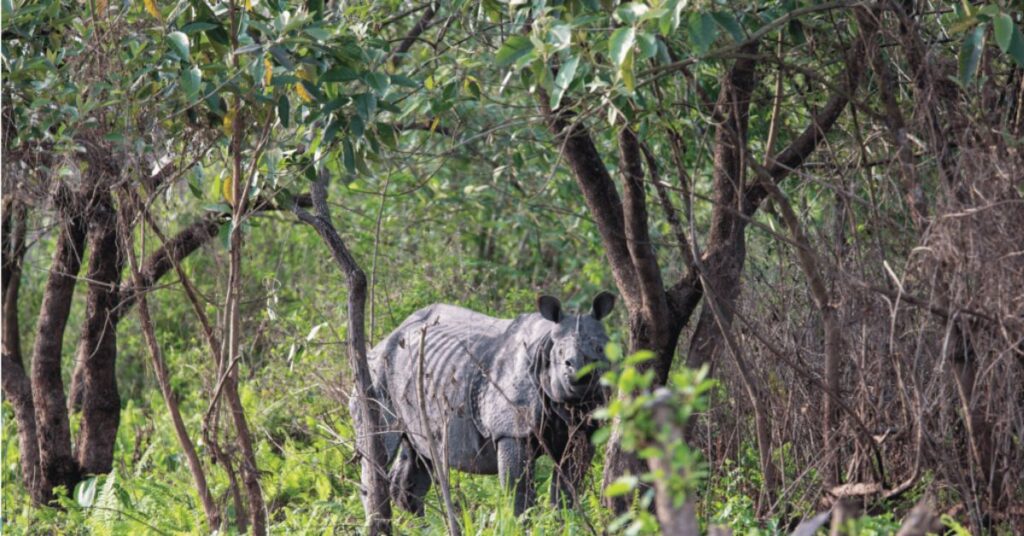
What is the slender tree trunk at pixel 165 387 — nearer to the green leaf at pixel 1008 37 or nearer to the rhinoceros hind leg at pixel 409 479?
the rhinoceros hind leg at pixel 409 479

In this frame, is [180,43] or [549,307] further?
[549,307]

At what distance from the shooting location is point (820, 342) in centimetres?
641

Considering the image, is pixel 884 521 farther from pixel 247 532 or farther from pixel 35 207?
pixel 35 207

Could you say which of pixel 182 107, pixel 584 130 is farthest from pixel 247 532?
pixel 584 130

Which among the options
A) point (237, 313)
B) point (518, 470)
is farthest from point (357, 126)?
point (518, 470)

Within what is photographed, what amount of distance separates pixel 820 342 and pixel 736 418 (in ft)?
2.03

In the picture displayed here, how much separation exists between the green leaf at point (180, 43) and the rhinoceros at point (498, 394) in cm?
184

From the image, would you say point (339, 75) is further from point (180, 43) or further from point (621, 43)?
point (621, 43)

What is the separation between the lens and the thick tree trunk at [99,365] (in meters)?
9.02

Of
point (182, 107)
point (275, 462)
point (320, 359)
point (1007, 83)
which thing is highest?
point (182, 107)

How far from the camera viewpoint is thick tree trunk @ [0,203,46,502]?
9102 millimetres

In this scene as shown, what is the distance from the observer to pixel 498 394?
291 inches

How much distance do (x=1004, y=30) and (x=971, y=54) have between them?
0.84 feet

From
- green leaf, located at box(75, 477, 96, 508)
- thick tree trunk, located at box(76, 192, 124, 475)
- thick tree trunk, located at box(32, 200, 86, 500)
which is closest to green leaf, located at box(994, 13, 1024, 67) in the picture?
green leaf, located at box(75, 477, 96, 508)
